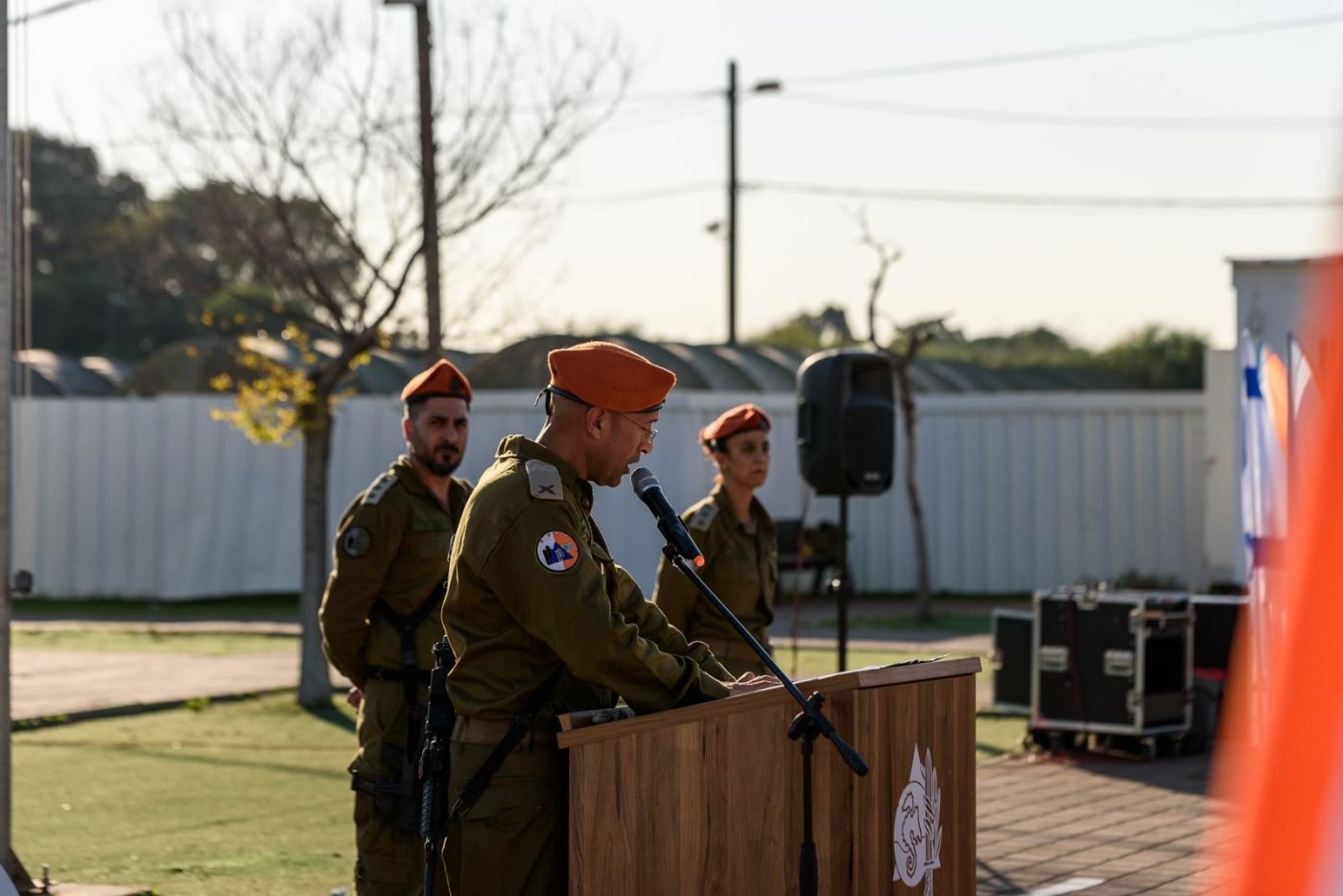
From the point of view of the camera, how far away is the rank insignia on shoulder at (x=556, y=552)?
4277mm

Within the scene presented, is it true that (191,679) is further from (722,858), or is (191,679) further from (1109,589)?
(722,858)

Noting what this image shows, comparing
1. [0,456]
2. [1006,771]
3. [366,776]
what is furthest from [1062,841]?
[0,456]

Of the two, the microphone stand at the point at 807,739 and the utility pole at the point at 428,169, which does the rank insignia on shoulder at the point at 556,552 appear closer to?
Answer: the microphone stand at the point at 807,739

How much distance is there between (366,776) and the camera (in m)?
6.37

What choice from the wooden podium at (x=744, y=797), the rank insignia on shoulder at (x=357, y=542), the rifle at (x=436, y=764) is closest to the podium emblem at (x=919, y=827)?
the wooden podium at (x=744, y=797)

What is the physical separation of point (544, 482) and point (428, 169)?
927 cm

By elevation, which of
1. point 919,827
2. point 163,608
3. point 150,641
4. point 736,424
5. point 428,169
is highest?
point 428,169

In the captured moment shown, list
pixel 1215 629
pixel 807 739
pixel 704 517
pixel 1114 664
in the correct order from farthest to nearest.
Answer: pixel 1215 629 → pixel 1114 664 → pixel 704 517 → pixel 807 739

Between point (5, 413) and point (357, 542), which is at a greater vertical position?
point (5, 413)

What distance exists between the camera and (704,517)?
794cm

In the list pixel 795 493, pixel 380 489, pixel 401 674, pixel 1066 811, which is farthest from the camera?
pixel 795 493

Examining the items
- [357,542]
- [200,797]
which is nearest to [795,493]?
[200,797]

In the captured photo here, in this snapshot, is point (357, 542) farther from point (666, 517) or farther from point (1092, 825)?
point (1092, 825)

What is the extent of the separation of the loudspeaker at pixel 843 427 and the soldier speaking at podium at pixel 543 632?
6927 mm
